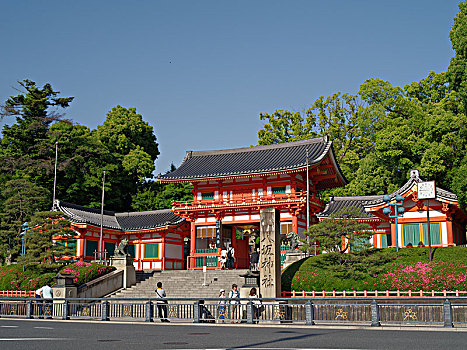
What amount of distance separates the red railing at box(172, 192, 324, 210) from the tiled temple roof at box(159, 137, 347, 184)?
6.17 feet

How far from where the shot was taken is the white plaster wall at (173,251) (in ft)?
141

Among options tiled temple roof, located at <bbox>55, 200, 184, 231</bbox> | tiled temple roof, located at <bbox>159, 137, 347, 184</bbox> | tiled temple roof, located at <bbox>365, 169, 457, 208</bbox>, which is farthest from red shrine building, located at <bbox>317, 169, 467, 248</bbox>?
tiled temple roof, located at <bbox>55, 200, 184, 231</bbox>

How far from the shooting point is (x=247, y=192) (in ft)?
133

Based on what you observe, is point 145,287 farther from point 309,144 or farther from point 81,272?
point 309,144

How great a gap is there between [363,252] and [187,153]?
24.6m

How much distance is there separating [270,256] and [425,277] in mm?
7220

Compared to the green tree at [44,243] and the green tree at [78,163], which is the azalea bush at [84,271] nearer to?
the green tree at [44,243]

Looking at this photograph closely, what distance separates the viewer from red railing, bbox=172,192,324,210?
37.6 metres

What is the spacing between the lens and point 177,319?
19.2 m

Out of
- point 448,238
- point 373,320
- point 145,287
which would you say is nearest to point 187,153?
point 145,287

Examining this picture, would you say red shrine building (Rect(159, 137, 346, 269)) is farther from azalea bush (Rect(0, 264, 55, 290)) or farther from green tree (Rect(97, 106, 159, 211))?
green tree (Rect(97, 106, 159, 211))

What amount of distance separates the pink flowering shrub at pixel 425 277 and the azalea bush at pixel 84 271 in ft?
51.3

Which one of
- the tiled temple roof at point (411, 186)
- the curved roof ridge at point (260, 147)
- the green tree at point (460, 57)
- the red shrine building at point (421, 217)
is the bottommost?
the red shrine building at point (421, 217)

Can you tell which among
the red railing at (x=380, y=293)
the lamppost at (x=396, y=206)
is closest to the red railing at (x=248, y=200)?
the lamppost at (x=396, y=206)
